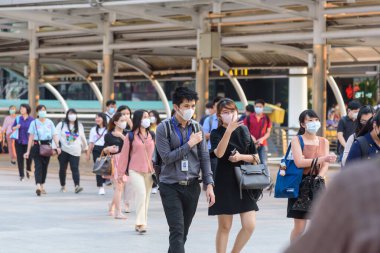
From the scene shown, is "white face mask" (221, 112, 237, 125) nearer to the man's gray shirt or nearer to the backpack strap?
the man's gray shirt

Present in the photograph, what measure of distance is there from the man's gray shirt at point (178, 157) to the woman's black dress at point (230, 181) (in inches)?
4.8

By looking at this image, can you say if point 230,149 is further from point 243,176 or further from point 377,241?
point 377,241

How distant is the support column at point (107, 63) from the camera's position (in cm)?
2572

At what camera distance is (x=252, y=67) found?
2773cm

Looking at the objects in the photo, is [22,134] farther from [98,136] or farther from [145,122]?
[145,122]

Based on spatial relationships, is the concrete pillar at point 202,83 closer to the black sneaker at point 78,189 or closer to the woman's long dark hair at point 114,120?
the black sneaker at point 78,189

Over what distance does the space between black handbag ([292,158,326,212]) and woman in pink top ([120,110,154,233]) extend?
3598mm

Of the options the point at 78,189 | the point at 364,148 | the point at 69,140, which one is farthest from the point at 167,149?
the point at 78,189

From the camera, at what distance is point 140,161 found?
40.4ft

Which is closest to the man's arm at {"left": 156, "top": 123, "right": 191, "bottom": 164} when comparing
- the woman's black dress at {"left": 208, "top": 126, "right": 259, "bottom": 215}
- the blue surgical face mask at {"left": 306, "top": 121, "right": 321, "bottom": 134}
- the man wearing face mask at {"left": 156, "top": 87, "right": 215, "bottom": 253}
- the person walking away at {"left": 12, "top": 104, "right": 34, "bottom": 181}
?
the man wearing face mask at {"left": 156, "top": 87, "right": 215, "bottom": 253}

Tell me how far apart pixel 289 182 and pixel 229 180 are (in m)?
0.64

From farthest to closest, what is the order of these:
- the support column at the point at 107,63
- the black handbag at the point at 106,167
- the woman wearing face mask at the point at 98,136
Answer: the support column at the point at 107,63 < the woman wearing face mask at the point at 98,136 < the black handbag at the point at 106,167

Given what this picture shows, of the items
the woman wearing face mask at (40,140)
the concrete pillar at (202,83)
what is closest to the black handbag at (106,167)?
the woman wearing face mask at (40,140)

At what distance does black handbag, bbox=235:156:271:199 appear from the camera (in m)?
8.51
